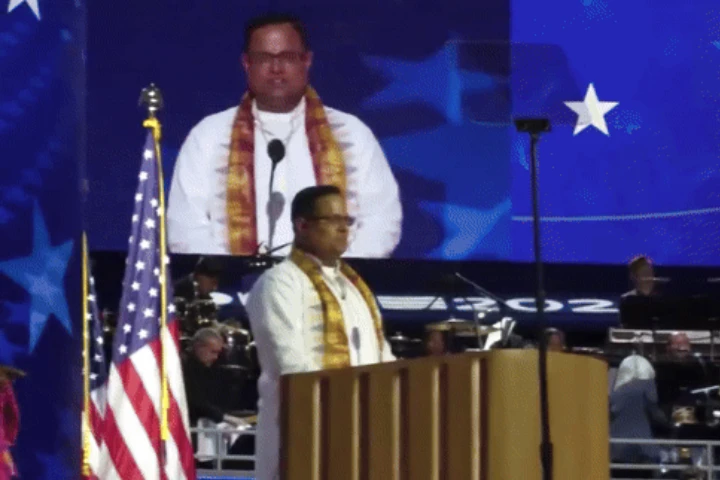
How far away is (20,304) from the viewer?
898 centimetres

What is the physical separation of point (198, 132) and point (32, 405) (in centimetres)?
583

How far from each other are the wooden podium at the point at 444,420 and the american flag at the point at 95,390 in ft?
10.6

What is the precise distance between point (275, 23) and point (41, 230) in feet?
19.4

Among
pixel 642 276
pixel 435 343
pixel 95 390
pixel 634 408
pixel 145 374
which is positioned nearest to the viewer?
pixel 145 374

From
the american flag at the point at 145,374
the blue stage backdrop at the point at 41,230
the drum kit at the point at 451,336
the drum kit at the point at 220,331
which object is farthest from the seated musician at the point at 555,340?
the blue stage backdrop at the point at 41,230

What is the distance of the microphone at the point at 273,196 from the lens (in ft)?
47.3

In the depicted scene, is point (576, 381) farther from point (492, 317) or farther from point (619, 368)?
point (492, 317)

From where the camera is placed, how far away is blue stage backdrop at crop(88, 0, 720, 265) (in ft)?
47.9

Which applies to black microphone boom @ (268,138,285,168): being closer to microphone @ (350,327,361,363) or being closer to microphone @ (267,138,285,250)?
microphone @ (267,138,285,250)

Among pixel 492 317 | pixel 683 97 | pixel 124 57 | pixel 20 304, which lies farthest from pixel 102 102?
pixel 20 304

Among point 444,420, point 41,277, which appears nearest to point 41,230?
point 41,277

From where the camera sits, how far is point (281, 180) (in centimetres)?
1463

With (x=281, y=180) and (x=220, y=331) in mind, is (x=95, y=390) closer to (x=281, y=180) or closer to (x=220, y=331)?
(x=220, y=331)

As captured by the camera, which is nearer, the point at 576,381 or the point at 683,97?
the point at 576,381
